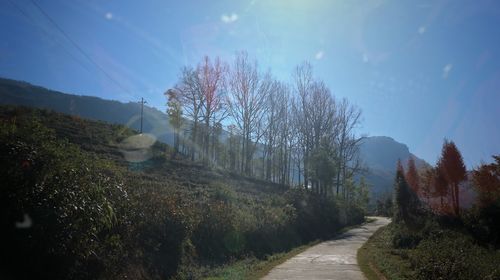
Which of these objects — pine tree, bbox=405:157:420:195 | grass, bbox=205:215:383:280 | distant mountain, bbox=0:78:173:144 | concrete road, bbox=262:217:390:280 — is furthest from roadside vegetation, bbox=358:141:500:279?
distant mountain, bbox=0:78:173:144

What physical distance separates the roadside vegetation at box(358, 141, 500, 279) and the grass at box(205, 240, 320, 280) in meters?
3.25

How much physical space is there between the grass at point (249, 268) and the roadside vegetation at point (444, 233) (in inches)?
128

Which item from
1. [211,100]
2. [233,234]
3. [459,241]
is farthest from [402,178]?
[211,100]

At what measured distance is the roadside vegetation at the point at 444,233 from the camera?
11359mm

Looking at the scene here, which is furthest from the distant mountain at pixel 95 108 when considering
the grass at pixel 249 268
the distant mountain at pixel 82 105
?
the grass at pixel 249 268

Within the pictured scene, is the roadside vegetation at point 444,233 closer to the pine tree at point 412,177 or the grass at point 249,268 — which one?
the grass at point 249,268

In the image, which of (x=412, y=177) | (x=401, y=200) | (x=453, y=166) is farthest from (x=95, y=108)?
(x=401, y=200)

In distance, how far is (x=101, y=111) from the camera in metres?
147

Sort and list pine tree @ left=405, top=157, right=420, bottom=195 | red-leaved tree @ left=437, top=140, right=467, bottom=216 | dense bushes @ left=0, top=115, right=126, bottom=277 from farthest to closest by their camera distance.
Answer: pine tree @ left=405, top=157, right=420, bottom=195
red-leaved tree @ left=437, top=140, right=467, bottom=216
dense bushes @ left=0, top=115, right=126, bottom=277

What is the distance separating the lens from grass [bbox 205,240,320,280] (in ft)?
41.2

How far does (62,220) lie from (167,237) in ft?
17.7

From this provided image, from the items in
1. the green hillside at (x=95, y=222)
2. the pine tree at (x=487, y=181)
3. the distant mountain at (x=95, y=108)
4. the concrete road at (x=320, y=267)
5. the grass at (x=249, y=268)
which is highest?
the distant mountain at (x=95, y=108)

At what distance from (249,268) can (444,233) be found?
1215cm

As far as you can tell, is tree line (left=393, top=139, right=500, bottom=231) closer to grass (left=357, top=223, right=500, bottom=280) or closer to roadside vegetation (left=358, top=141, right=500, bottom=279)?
roadside vegetation (left=358, top=141, right=500, bottom=279)
